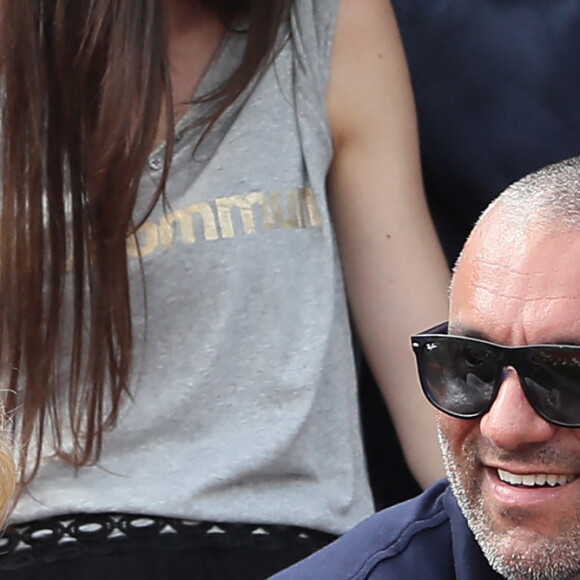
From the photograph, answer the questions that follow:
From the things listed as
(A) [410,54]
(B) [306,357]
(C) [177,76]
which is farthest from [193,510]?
(A) [410,54]

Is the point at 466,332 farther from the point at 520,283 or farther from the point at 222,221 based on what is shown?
the point at 222,221

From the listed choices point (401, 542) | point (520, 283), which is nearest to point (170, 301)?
point (401, 542)

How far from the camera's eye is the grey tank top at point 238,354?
2.23m

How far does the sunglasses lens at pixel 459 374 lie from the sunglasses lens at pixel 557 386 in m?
0.05

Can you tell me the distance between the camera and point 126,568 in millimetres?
2193

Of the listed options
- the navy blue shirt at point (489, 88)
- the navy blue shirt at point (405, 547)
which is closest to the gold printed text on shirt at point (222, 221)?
the navy blue shirt at point (489, 88)

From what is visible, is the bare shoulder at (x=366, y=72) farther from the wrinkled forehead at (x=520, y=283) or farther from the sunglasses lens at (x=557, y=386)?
the sunglasses lens at (x=557, y=386)

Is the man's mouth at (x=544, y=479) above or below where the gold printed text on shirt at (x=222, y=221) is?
below

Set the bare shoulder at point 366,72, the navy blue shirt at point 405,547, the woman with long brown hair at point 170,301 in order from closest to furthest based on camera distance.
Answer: the navy blue shirt at point 405,547 → the woman with long brown hair at point 170,301 → the bare shoulder at point 366,72

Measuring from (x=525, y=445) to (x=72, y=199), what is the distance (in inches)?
33.1

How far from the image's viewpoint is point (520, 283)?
5.59 ft

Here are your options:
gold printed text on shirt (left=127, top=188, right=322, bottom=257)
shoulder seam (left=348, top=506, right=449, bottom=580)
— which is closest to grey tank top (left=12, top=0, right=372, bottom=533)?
Answer: gold printed text on shirt (left=127, top=188, right=322, bottom=257)

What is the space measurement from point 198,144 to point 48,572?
2.03 ft

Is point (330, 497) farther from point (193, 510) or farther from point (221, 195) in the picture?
point (221, 195)
